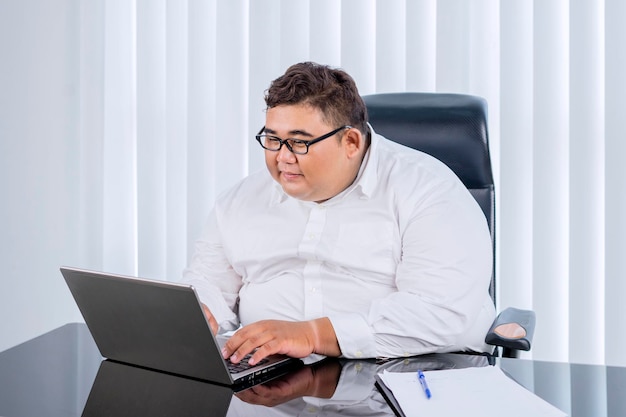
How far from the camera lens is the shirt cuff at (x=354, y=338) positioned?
4.54 feet

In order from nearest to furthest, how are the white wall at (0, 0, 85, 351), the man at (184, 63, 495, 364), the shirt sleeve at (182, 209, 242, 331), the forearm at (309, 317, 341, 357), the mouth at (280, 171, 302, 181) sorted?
1. the forearm at (309, 317, 341, 357)
2. the man at (184, 63, 495, 364)
3. the mouth at (280, 171, 302, 181)
4. the shirt sleeve at (182, 209, 242, 331)
5. the white wall at (0, 0, 85, 351)

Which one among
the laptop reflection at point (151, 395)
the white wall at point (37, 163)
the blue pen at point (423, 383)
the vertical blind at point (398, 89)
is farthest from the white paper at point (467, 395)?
the white wall at point (37, 163)

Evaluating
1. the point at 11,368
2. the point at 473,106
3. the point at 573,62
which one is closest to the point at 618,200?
the point at 573,62

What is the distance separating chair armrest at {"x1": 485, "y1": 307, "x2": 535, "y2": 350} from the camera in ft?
5.07

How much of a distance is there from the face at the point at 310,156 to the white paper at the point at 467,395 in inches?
20.9

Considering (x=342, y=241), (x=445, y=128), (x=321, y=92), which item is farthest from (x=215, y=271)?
(x=445, y=128)

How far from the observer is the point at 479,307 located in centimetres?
161

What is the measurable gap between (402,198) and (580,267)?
1182mm

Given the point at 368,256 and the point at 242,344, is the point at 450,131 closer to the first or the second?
the point at 368,256

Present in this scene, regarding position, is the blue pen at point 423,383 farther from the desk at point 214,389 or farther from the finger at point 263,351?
the finger at point 263,351

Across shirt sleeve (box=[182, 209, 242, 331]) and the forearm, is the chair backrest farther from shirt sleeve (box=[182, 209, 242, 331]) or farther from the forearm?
the forearm

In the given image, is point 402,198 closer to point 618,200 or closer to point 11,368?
point 11,368

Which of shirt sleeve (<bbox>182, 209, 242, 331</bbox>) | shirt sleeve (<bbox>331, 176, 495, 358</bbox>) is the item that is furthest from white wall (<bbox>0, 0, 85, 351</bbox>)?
shirt sleeve (<bbox>331, 176, 495, 358</bbox>)

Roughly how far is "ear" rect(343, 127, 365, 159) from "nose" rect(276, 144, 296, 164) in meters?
0.14
